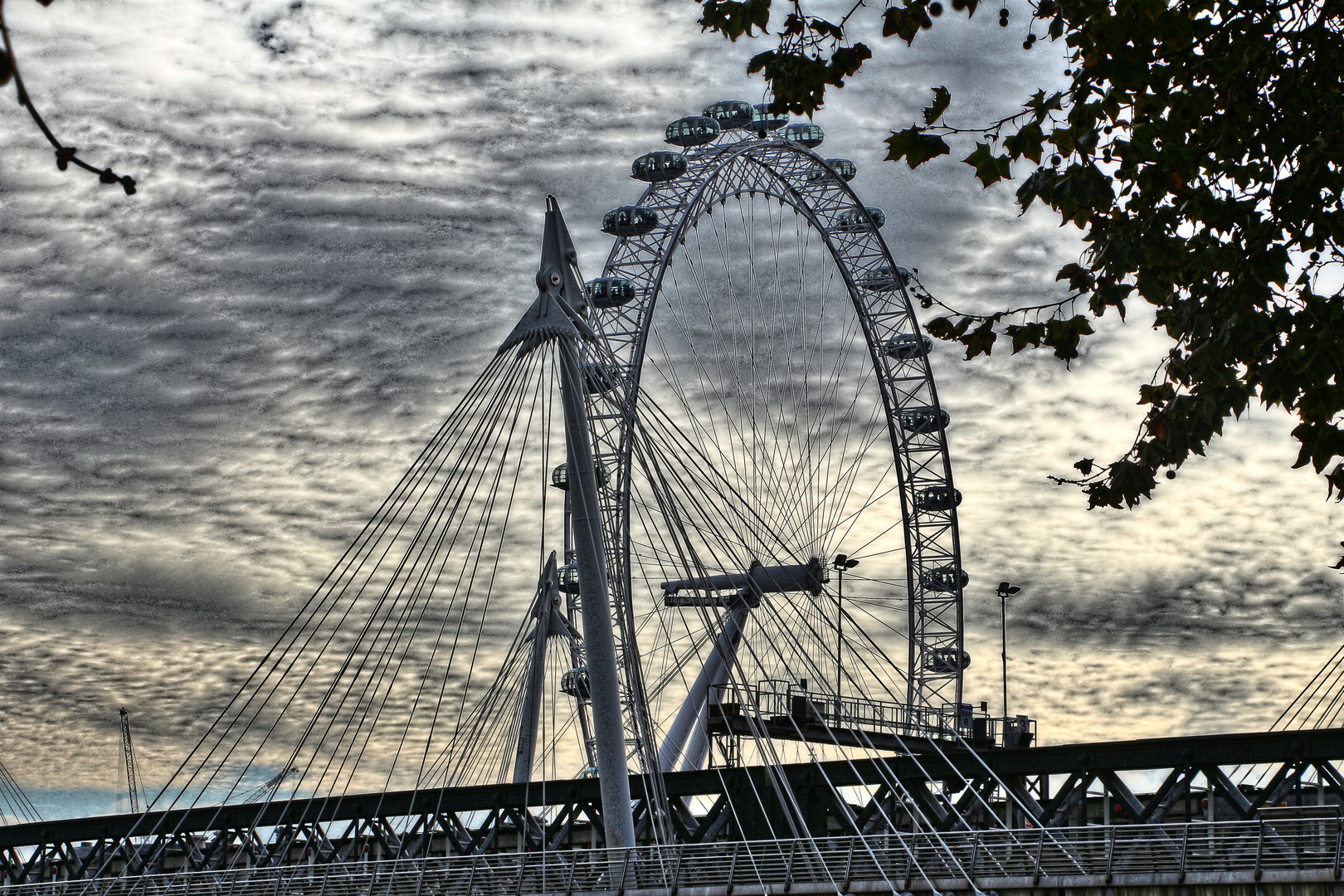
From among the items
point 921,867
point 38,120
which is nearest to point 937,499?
point 921,867

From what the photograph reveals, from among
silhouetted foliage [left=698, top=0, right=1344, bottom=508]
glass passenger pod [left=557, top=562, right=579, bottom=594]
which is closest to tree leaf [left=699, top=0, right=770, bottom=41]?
silhouetted foliage [left=698, top=0, right=1344, bottom=508]

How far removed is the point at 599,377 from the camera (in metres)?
35.6

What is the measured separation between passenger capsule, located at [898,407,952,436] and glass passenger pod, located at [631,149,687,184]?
2174cm

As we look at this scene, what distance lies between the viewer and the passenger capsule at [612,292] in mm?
56688

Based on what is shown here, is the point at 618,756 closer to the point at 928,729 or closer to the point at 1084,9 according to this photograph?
the point at 1084,9

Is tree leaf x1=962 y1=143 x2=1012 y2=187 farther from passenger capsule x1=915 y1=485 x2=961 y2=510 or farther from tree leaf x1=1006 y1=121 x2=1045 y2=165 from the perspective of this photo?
passenger capsule x1=915 y1=485 x2=961 y2=510

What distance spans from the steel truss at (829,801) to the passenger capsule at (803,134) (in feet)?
86.1

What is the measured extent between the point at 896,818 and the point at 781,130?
29.3 meters

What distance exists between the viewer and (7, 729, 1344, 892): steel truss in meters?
40.7

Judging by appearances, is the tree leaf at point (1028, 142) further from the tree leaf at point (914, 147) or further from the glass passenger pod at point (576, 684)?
the glass passenger pod at point (576, 684)

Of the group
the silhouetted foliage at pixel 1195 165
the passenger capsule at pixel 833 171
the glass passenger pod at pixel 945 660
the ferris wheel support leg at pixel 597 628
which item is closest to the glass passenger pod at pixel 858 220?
the passenger capsule at pixel 833 171

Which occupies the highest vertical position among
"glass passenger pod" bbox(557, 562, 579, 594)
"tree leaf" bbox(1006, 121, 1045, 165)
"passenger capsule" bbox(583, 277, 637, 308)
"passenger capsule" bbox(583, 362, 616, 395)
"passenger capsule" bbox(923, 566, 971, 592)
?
"tree leaf" bbox(1006, 121, 1045, 165)

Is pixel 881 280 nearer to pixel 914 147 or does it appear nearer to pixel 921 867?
pixel 921 867

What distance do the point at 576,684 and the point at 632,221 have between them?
72.1 ft
